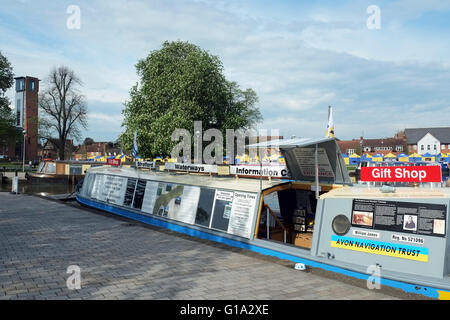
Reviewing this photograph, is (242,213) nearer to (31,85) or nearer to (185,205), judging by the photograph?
(185,205)

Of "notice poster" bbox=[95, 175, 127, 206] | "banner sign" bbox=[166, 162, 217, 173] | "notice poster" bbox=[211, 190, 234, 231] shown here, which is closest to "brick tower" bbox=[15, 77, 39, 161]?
"notice poster" bbox=[95, 175, 127, 206]

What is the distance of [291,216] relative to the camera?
11312 millimetres

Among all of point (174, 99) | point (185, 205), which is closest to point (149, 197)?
point (185, 205)

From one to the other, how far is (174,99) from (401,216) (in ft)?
80.4

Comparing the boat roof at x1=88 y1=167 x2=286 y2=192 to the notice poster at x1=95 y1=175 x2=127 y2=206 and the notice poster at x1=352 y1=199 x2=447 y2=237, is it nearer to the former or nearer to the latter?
the notice poster at x1=95 y1=175 x2=127 y2=206

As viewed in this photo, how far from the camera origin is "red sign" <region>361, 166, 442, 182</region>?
6.84m

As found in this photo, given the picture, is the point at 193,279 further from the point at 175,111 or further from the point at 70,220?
the point at 175,111

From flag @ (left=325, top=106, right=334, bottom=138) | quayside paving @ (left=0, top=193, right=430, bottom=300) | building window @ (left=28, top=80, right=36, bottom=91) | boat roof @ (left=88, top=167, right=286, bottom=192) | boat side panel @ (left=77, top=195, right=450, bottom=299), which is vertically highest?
building window @ (left=28, top=80, right=36, bottom=91)

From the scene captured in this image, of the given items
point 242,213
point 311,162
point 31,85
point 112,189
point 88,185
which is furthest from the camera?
point 31,85

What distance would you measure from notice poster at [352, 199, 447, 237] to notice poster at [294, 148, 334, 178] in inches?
114

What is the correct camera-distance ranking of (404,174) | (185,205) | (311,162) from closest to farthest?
1. (404,174)
2. (311,162)
3. (185,205)

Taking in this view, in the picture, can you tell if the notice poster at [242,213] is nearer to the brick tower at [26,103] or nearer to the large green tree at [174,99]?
the large green tree at [174,99]

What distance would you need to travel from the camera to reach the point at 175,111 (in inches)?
1125

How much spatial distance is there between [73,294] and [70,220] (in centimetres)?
807
